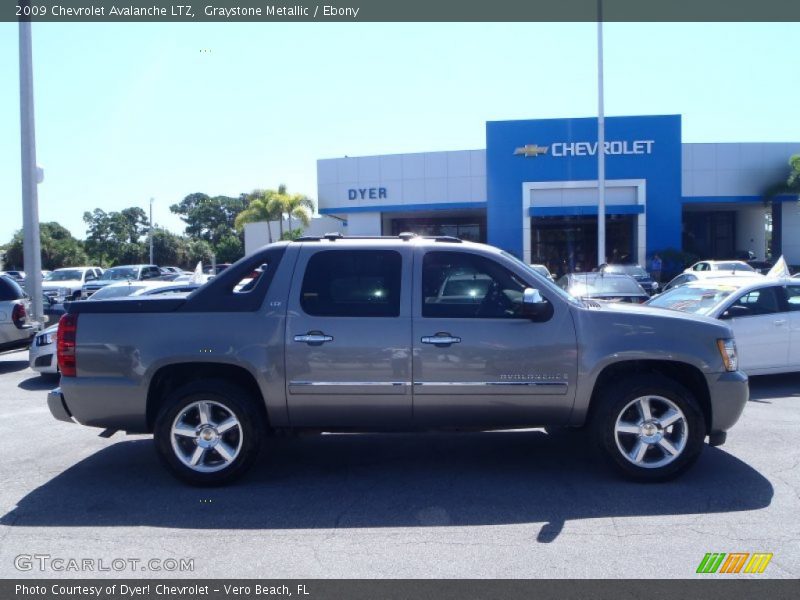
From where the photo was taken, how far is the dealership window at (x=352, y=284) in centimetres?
562

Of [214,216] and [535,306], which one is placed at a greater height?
[214,216]

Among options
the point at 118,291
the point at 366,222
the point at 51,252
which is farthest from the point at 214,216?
the point at 118,291

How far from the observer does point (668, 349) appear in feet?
18.2

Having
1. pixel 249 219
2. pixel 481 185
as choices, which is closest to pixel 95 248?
pixel 249 219

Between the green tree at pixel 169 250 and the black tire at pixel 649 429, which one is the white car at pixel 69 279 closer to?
the black tire at pixel 649 429

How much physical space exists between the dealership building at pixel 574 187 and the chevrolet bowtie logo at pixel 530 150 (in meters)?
0.05

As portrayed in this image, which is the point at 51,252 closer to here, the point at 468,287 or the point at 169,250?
the point at 169,250

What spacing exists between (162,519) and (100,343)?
1.49m

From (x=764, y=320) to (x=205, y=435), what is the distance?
7.58 meters

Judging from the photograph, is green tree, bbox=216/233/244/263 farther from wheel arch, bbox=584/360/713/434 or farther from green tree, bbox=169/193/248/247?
wheel arch, bbox=584/360/713/434

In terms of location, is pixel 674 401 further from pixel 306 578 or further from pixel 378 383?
pixel 306 578

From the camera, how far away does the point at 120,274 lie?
2702 cm

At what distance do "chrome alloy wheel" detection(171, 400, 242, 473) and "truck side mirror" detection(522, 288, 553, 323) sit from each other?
240cm

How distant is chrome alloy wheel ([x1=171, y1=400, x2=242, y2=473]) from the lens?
5609 millimetres
